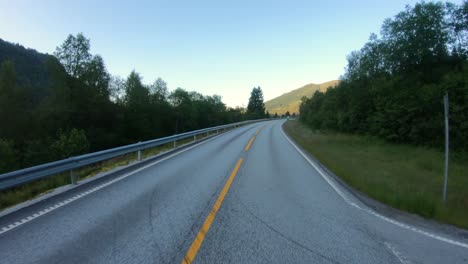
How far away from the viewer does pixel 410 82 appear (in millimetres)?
24719

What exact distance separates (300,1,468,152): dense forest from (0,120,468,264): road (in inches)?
651

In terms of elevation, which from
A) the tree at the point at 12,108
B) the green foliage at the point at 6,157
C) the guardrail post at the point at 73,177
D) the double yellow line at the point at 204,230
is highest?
the tree at the point at 12,108

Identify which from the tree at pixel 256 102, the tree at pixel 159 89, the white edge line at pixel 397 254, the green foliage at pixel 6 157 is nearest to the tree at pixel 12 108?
the green foliage at pixel 6 157

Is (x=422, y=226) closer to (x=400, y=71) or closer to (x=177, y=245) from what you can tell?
(x=177, y=245)

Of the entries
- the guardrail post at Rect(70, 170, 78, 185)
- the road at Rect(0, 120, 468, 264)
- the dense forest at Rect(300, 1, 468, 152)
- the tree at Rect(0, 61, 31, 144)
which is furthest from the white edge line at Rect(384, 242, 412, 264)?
the tree at Rect(0, 61, 31, 144)

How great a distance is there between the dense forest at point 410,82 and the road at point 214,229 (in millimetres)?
16543

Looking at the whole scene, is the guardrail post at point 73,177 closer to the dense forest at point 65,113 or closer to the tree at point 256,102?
the dense forest at point 65,113

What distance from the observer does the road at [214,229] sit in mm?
3396

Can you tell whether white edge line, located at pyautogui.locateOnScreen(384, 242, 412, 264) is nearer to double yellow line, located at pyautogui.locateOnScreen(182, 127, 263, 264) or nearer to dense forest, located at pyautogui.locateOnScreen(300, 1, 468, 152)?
double yellow line, located at pyautogui.locateOnScreen(182, 127, 263, 264)

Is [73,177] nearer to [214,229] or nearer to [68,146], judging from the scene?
[214,229]

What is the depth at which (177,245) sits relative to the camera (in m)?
3.62

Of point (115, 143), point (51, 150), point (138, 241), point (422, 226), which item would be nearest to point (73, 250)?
point (138, 241)

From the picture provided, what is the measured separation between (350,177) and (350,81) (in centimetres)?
2724

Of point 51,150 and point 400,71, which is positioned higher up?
point 400,71
